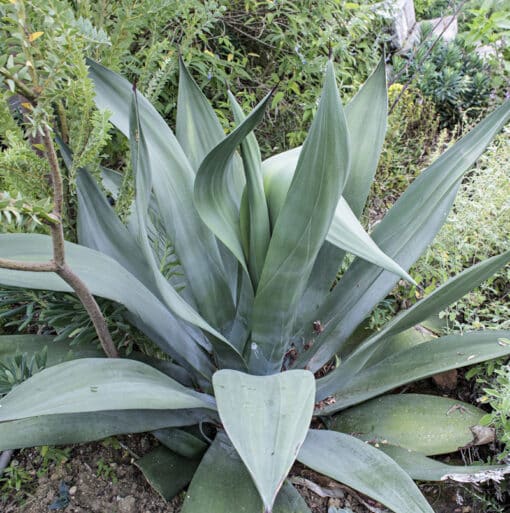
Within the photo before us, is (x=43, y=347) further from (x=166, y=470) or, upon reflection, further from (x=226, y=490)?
(x=226, y=490)

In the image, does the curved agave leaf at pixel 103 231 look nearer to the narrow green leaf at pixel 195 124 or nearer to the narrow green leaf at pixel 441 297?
the narrow green leaf at pixel 195 124

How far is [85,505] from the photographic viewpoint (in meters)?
1.09

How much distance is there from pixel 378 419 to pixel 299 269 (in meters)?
0.50

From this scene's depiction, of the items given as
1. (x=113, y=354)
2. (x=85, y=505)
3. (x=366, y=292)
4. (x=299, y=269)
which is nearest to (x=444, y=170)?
(x=366, y=292)

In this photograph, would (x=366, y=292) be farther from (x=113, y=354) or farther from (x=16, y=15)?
(x=16, y=15)

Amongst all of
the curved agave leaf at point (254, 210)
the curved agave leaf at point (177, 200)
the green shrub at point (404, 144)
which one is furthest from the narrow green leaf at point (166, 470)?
the green shrub at point (404, 144)

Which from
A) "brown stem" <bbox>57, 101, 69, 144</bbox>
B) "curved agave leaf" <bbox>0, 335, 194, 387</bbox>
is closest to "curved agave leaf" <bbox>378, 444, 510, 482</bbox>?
"curved agave leaf" <bbox>0, 335, 194, 387</bbox>

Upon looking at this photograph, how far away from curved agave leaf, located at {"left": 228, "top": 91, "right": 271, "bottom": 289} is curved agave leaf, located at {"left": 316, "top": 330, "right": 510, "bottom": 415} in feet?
1.01

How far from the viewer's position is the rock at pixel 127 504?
1087 mm

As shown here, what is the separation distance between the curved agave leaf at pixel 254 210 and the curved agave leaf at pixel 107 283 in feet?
0.68

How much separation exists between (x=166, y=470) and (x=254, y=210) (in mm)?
578

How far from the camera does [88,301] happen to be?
88 cm

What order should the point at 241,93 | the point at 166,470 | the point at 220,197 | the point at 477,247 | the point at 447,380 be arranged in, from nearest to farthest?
the point at 220,197, the point at 166,470, the point at 447,380, the point at 477,247, the point at 241,93

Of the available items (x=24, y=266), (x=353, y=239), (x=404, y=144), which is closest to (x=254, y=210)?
(x=353, y=239)
